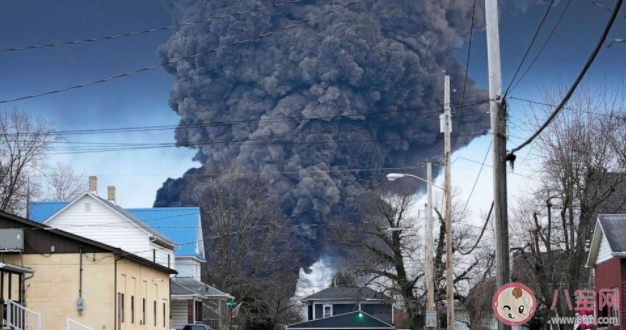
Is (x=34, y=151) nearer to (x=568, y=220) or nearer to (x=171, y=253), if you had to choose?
(x=171, y=253)

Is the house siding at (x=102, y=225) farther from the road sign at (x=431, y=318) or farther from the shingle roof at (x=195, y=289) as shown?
the road sign at (x=431, y=318)

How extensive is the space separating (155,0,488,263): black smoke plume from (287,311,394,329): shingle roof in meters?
53.0

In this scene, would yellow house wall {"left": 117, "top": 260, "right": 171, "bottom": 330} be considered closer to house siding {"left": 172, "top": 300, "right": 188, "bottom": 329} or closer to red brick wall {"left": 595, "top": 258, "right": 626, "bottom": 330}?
house siding {"left": 172, "top": 300, "right": 188, "bottom": 329}

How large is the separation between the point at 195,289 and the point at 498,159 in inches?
1699

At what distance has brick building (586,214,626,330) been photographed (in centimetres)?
3117

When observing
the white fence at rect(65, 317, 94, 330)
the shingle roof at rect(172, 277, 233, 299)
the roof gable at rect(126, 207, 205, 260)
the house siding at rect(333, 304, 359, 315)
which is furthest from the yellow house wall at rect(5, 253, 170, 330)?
the house siding at rect(333, 304, 359, 315)

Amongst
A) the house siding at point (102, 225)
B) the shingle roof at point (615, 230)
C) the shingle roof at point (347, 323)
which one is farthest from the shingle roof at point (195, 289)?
the shingle roof at point (615, 230)

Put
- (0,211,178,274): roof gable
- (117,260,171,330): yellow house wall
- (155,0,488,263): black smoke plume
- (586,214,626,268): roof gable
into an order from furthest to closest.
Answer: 1. (155,0,488,263): black smoke plume
2. (117,260,171,330): yellow house wall
3. (0,211,178,274): roof gable
4. (586,214,626,268): roof gable

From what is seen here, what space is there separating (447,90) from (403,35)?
106 metres

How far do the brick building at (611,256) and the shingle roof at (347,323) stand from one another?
39081mm

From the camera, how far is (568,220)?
41.8m

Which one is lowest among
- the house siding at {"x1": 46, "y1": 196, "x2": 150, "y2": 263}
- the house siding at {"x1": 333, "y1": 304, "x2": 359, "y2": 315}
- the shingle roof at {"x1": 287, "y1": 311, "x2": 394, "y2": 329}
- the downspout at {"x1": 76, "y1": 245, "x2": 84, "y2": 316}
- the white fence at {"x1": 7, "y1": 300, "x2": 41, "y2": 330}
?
the shingle roof at {"x1": 287, "y1": 311, "x2": 394, "y2": 329}

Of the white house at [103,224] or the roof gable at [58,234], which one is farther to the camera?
the white house at [103,224]

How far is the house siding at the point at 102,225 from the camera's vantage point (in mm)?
56156
